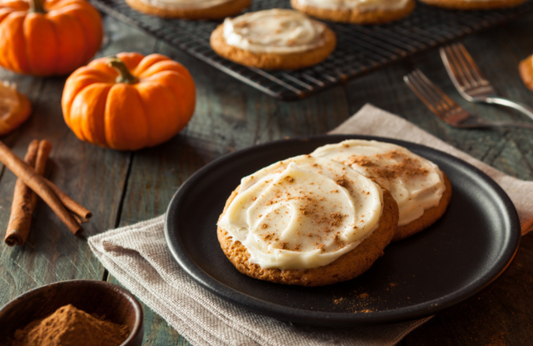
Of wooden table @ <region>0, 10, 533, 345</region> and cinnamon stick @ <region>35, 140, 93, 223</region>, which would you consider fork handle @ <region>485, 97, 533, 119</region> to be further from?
cinnamon stick @ <region>35, 140, 93, 223</region>

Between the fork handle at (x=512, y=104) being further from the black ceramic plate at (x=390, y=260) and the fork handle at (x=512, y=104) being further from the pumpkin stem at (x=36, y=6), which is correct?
the pumpkin stem at (x=36, y=6)

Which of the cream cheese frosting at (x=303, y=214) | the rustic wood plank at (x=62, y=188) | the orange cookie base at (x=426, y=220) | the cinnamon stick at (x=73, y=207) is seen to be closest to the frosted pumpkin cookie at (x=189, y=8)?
the rustic wood plank at (x=62, y=188)

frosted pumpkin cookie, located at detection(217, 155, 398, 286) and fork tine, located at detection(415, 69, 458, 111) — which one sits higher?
frosted pumpkin cookie, located at detection(217, 155, 398, 286)

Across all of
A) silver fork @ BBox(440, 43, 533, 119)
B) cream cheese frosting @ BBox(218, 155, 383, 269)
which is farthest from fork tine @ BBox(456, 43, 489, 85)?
cream cheese frosting @ BBox(218, 155, 383, 269)

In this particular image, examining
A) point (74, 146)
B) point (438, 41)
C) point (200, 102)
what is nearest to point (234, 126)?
point (200, 102)

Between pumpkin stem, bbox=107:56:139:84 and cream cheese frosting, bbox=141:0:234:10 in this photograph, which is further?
cream cheese frosting, bbox=141:0:234:10

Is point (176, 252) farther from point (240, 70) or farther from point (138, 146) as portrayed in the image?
point (240, 70)

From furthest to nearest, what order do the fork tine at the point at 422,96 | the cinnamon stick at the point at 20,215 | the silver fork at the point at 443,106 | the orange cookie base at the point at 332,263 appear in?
the fork tine at the point at 422,96 < the silver fork at the point at 443,106 < the cinnamon stick at the point at 20,215 < the orange cookie base at the point at 332,263
